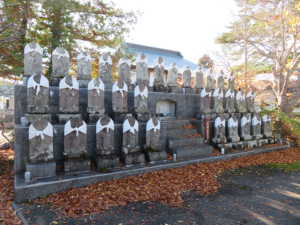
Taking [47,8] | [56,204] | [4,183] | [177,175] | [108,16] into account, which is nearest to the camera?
[56,204]

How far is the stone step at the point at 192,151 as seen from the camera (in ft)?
14.6

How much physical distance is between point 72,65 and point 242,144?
26.8 feet

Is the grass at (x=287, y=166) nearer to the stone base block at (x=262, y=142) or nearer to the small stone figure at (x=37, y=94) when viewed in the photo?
the stone base block at (x=262, y=142)

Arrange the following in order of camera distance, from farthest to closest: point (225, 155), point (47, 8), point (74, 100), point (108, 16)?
1. point (108, 16)
2. point (47, 8)
3. point (225, 155)
4. point (74, 100)

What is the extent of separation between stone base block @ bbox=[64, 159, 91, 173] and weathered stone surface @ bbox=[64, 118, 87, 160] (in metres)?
0.16

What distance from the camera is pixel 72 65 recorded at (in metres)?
8.77

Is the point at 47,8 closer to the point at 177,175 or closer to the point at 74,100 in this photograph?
the point at 74,100

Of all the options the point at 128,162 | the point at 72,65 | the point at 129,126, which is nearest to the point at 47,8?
the point at 72,65

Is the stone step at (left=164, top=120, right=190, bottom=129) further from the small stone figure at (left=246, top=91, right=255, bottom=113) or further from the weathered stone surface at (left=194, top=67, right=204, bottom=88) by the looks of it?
the small stone figure at (left=246, top=91, right=255, bottom=113)

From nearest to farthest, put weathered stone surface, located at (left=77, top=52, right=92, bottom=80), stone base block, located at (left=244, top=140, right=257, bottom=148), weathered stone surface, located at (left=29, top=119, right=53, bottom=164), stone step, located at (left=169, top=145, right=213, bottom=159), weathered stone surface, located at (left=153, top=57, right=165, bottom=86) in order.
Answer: weathered stone surface, located at (left=29, top=119, right=53, bottom=164) → stone step, located at (left=169, top=145, right=213, bottom=159) → weathered stone surface, located at (left=77, top=52, right=92, bottom=80) → weathered stone surface, located at (left=153, top=57, right=165, bottom=86) → stone base block, located at (left=244, top=140, right=257, bottom=148)

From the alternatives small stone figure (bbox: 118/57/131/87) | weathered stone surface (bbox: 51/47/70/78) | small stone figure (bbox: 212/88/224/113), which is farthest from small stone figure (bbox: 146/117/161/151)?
small stone figure (bbox: 212/88/224/113)

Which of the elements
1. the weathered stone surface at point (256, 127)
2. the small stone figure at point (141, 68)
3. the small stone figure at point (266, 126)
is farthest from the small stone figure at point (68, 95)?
the small stone figure at point (266, 126)

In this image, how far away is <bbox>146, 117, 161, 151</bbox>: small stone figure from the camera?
4.21 meters

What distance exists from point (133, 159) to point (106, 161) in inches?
22.9
